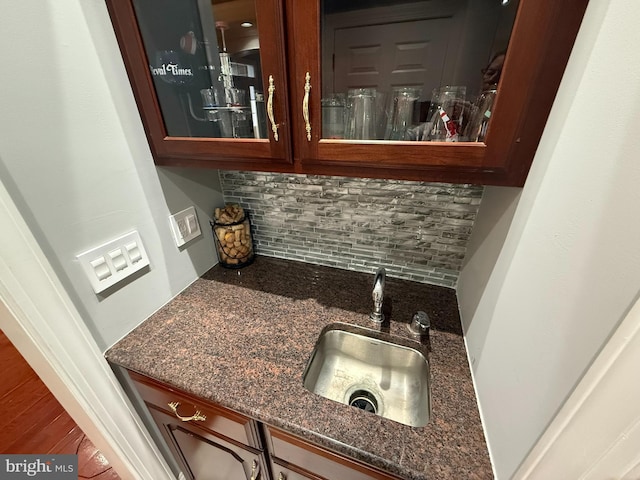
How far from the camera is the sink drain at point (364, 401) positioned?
2.79ft

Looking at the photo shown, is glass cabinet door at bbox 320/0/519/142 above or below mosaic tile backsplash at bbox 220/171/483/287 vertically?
above

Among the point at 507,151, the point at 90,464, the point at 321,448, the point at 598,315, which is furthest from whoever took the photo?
the point at 90,464

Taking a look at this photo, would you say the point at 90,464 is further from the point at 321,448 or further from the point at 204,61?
the point at 204,61

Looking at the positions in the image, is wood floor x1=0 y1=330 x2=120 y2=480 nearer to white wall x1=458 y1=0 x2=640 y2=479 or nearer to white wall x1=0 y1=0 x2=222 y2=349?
white wall x1=0 y1=0 x2=222 y2=349

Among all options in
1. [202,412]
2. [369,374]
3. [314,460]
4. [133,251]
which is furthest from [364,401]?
[133,251]

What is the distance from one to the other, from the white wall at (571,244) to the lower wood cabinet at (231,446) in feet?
1.22

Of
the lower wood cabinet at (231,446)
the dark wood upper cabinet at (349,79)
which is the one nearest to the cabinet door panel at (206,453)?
the lower wood cabinet at (231,446)

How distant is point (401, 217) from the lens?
3.16 ft

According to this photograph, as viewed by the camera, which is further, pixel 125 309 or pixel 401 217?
pixel 401 217

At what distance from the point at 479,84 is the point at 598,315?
505mm

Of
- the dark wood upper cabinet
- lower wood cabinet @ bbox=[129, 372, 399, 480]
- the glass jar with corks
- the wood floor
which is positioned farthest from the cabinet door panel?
the dark wood upper cabinet

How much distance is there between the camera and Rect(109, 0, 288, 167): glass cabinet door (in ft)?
1.97

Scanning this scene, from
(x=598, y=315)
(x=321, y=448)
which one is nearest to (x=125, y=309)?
(x=321, y=448)

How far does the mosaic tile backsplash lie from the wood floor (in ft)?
5.03
